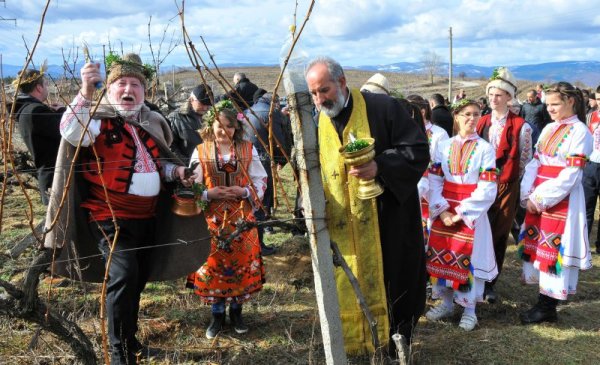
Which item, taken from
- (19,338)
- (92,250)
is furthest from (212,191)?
(19,338)

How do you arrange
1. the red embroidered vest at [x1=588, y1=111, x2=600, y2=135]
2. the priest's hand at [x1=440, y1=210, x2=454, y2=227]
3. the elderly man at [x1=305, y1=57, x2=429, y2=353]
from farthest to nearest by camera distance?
the red embroidered vest at [x1=588, y1=111, x2=600, y2=135]
the priest's hand at [x1=440, y1=210, x2=454, y2=227]
the elderly man at [x1=305, y1=57, x2=429, y2=353]

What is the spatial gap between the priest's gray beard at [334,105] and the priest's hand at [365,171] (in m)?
0.47

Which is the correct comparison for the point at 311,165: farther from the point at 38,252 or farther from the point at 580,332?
the point at 580,332

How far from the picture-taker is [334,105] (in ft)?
9.57

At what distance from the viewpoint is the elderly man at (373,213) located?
299 centimetres

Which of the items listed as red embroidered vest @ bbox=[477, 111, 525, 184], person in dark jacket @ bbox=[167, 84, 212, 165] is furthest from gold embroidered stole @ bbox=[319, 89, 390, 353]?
person in dark jacket @ bbox=[167, 84, 212, 165]

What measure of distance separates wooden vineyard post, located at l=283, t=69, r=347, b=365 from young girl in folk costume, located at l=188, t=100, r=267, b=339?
145 cm

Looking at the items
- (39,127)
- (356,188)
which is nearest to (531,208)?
(356,188)

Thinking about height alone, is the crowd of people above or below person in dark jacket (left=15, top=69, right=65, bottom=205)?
below

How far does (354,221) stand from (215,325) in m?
1.44

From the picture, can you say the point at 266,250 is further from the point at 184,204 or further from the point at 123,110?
the point at 123,110

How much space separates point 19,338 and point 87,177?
131cm

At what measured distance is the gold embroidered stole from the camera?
302 cm

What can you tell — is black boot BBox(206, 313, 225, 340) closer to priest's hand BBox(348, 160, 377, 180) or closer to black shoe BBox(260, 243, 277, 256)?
priest's hand BBox(348, 160, 377, 180)
